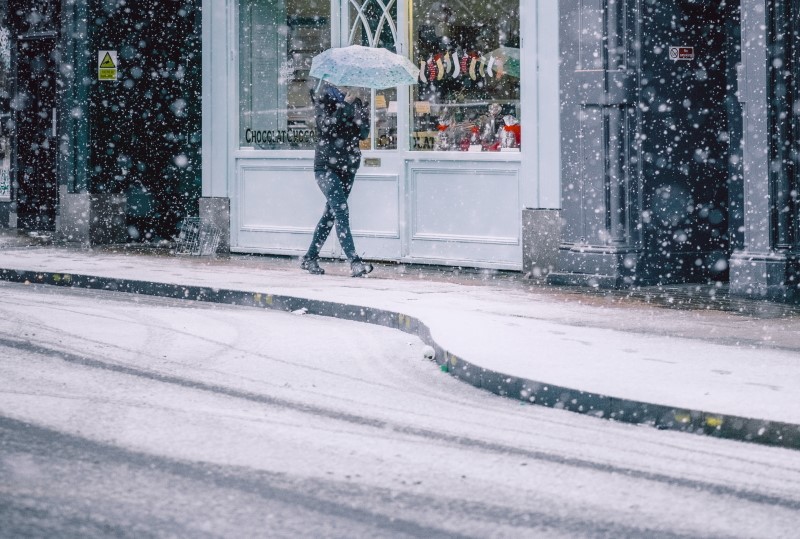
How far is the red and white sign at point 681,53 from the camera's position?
12789 mm

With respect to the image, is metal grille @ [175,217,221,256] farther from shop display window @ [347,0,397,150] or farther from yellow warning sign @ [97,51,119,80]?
shop display window @ [347,0,397,150]

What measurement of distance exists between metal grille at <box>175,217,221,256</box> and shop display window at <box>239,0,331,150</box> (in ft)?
3.56

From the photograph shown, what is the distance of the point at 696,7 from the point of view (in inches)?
508

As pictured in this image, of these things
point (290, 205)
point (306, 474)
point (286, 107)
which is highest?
point (286, 107)

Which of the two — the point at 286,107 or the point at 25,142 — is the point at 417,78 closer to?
the point at 286,107

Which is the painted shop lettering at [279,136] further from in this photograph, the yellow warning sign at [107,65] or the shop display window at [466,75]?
the yellow warning sign at [107,65]

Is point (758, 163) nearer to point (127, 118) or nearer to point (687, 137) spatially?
point (687, 137)

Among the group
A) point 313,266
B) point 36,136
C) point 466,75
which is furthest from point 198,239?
point 36,136

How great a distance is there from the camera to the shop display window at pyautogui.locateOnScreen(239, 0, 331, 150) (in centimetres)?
1594

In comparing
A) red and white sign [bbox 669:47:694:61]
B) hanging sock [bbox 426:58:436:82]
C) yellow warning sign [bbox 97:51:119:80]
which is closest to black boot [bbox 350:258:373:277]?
hanging sock [bbox 426:58:436:82]

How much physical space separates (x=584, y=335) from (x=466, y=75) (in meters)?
5.69

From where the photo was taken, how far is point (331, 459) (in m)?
5.87

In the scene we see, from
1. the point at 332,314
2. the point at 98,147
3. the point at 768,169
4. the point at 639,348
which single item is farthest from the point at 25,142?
the point at 639,348

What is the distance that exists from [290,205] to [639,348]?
26.2 ft
